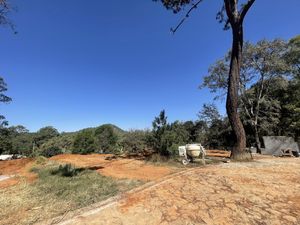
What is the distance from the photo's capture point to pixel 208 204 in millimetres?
3066

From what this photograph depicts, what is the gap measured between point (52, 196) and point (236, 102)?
7013 mm

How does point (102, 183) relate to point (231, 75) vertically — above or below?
below

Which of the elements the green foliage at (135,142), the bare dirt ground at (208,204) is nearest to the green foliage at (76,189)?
the bare dirt ground at (208,204)

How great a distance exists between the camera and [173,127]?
30.3 ft

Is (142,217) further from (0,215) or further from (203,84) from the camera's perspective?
(203,84)

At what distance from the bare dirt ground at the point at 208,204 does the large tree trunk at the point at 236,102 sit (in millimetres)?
3312

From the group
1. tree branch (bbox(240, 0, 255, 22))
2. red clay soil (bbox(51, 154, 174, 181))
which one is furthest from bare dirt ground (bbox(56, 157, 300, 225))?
tree branch (bbox(240, 0, 255, 22))

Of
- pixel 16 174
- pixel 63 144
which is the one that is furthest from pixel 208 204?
pixel 63 144

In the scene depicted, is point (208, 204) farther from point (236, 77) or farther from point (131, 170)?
point (236, 77)

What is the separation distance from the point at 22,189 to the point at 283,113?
18391 millimetres

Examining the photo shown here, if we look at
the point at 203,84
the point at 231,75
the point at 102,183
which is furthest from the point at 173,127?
the point at 203,84

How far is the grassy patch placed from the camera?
9.84ft

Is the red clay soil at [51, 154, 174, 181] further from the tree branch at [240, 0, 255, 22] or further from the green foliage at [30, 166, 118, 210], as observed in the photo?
the tree branch at [240, 0, 255, 22]

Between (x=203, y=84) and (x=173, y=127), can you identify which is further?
(x=203, y=84)
